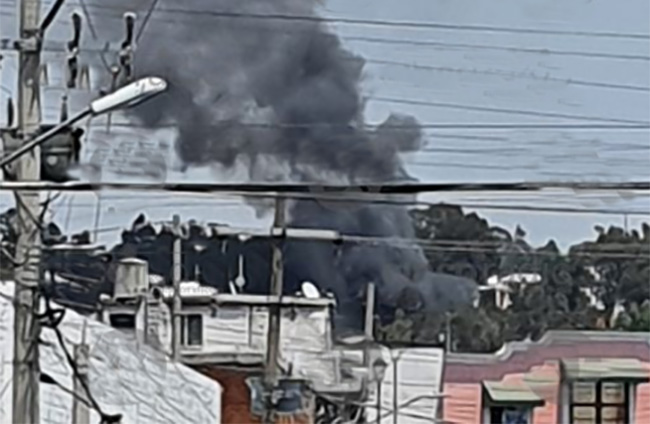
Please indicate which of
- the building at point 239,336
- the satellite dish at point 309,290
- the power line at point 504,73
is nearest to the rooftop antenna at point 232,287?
the building at point 239,336

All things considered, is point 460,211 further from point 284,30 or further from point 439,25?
point 284,30

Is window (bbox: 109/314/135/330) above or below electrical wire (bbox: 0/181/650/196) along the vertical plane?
below

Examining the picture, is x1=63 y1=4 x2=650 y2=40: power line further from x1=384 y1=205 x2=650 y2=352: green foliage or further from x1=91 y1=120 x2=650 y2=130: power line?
x1=384 y1=205 x2=650 y2=352: green foliage

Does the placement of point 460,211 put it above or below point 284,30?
below

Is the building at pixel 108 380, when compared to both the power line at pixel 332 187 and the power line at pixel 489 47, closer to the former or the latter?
the power line at pixel 332 187

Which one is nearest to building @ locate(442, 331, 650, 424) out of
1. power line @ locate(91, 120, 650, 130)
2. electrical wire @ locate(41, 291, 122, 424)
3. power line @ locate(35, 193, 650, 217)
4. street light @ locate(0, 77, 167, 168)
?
power line @ locate(35, 193, 650, 217)

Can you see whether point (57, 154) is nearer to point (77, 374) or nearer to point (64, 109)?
point (64, 109)

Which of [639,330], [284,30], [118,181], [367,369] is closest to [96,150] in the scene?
[118,181]
